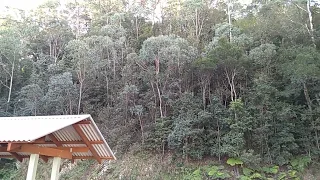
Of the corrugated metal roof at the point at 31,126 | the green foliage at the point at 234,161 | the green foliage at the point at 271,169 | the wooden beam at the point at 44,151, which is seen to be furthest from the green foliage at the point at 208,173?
the corrugated metal roof at the point at 31,126

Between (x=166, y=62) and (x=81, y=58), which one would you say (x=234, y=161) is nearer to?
(x=166, y=62)

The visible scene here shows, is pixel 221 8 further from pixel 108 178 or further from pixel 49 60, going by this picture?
pixel 108 178

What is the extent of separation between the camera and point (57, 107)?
15.4 meters

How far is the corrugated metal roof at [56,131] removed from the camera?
182 inches

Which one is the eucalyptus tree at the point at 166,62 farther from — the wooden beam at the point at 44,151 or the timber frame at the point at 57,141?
the wooden beam at the point at 44,151

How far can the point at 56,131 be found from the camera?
560 centimetres

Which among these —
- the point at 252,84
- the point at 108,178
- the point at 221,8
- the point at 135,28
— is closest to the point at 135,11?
the point at 135,28

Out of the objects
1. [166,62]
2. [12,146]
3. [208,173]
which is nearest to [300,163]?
[208,173]

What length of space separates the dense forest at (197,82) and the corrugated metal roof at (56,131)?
21.4 feet

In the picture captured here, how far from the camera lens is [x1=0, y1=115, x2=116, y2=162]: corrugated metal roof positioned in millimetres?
4617

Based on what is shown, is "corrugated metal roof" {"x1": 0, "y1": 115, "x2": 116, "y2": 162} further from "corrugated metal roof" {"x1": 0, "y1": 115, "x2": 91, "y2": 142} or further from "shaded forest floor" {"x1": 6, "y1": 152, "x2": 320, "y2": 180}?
"shaded forest floor" {"x1": 6, "y1": 152, "x2": 320, "y2": 180}

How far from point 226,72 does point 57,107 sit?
28.9ft

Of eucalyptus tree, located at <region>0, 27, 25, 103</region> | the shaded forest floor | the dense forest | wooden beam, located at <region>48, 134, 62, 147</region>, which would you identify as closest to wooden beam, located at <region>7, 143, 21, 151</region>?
wooden beam, located at <region>48, 134, 62, 147</region>

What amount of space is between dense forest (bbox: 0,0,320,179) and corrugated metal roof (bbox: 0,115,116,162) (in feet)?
21.4
